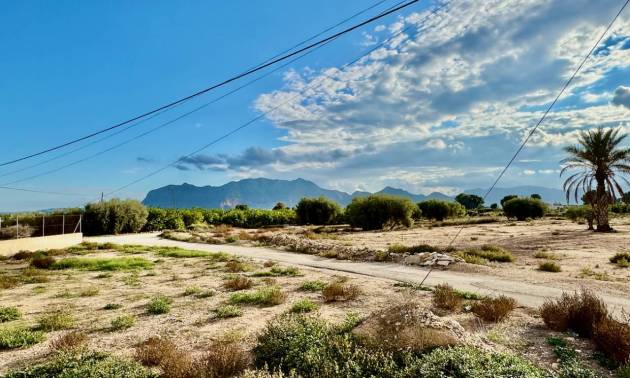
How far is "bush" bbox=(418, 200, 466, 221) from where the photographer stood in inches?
2363

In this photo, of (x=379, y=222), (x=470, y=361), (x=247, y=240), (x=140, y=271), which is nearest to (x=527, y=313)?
(x=470, y=361)

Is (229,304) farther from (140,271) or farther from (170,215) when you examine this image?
(170,215)

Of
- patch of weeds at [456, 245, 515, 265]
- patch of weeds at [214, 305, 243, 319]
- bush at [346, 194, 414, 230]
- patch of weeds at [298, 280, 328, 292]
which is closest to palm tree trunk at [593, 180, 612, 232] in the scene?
bush at [346, 194, 414, 230]

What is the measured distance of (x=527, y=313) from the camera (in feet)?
30.6

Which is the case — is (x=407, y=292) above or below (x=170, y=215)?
below

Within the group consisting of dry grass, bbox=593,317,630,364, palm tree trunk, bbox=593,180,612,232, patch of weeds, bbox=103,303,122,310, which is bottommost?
dry grass, bbox=593,317,630,364

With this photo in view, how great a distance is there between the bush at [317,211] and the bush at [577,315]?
4907cm

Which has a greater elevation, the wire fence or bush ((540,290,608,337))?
the wire fence

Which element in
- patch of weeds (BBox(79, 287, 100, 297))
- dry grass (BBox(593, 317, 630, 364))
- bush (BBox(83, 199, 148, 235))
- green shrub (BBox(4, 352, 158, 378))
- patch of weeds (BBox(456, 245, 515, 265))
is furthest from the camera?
bush (BBox(83, 199, 148, 235))

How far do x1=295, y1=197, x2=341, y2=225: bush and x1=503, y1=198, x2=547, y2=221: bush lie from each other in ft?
89.9

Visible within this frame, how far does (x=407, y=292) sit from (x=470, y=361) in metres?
5.91

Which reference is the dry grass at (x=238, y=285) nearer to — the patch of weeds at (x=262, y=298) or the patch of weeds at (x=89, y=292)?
the patch of weeds at (x=262, y=298)

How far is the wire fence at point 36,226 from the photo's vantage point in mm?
26719

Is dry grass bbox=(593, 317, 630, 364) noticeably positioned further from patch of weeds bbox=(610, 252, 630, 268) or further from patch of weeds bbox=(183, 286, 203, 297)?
patch of weeds bbox=(610, 252, 630, 268)
